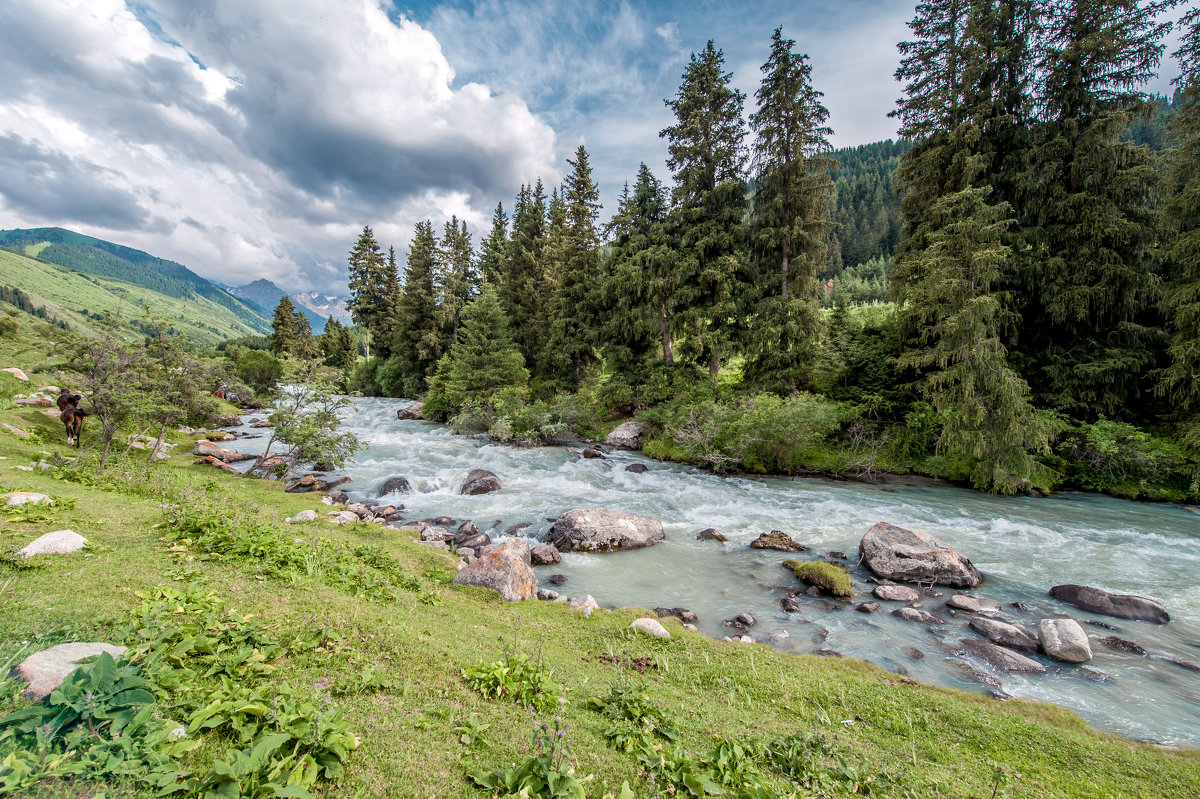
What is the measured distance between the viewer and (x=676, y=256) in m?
26.2

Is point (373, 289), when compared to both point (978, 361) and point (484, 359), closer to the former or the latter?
point (484, 359)

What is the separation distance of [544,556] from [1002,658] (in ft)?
29.7

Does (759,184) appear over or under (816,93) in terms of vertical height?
under

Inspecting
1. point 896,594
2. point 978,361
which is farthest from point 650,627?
point 978,361

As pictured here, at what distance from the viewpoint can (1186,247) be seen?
16250 mm

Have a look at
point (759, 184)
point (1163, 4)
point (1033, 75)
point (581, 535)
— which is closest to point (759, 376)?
point (759, 184)

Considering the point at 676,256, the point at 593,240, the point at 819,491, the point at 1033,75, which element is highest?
the point at 1033,75

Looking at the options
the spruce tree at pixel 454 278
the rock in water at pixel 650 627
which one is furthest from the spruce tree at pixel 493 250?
the rock in water at pixel 650 627

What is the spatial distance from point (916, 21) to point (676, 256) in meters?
15.5

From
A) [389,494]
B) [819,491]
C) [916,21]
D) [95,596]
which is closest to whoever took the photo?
[95,596]

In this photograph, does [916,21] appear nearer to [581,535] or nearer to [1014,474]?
[1014,474]

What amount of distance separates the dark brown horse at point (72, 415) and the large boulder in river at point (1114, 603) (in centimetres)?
2763

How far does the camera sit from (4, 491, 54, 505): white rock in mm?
7355

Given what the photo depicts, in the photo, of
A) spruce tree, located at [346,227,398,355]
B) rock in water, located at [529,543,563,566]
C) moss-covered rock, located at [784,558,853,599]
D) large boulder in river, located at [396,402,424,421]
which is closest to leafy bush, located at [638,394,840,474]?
moss-covered rock, located at [784,558,853,599]
